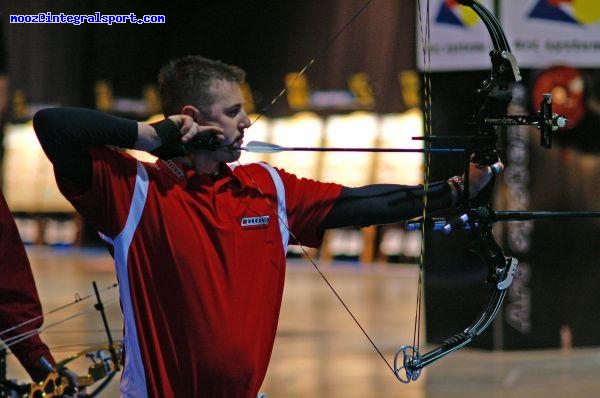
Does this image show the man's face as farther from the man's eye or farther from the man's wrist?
the man's wrist

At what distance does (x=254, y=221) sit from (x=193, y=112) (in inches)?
9.7

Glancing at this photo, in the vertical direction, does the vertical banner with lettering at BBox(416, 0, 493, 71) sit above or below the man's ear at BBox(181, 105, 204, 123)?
above

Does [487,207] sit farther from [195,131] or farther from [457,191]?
[195,131]

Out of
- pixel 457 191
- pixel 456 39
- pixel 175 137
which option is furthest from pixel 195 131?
pixel 456 39

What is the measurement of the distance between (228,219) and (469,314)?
4510 millimetres

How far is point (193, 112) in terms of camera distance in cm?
220

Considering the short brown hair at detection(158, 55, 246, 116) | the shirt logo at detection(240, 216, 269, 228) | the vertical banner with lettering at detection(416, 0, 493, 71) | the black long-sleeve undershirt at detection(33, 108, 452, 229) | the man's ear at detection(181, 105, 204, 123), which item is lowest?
the shirt logo at detection(240, 216, 269, 228)

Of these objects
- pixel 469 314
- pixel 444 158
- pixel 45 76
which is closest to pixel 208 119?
pixel 444 158

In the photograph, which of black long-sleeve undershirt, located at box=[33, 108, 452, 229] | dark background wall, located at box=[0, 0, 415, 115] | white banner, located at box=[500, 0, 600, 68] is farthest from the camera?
dark background wall, located at box=[0, 0, 415, 115]

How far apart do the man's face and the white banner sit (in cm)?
427

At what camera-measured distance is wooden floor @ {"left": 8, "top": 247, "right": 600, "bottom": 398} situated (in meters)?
5.19

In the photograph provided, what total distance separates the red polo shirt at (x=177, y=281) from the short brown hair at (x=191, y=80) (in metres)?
0.16

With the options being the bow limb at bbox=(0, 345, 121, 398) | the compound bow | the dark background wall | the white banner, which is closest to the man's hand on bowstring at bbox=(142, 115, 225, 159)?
the compound bow

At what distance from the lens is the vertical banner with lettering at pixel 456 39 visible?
6.23 metres
